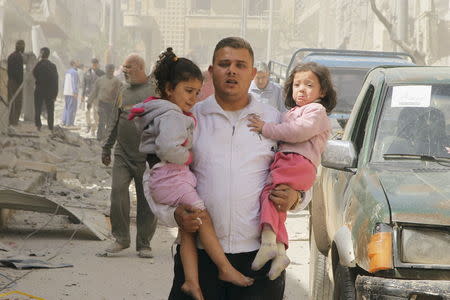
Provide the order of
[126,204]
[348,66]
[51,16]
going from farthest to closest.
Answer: [51,16]
[348,66]
[126,204]

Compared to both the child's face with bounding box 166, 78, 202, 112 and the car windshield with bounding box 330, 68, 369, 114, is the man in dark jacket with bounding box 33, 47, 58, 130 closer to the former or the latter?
the car windshield with bounding box 330, 68, 369, 114

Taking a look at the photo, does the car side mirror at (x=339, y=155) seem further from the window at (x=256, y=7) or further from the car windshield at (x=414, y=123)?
the window at (x=256, y=7)

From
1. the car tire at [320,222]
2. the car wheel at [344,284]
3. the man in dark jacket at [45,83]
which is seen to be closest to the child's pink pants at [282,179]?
the car wheel at [344,284]

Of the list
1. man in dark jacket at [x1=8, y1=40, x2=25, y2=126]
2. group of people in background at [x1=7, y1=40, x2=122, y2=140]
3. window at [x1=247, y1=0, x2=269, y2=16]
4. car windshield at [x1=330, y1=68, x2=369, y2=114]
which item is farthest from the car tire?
window at [x1=247, y1=0, x2=269, y2=16]

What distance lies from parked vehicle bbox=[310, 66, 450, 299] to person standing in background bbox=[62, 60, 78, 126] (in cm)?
2268

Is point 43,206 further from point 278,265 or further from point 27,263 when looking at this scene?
point 278,265

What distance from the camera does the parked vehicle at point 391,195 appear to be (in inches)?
178

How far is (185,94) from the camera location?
425 centimetres

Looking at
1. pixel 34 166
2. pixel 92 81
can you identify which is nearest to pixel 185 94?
pixel 34 166

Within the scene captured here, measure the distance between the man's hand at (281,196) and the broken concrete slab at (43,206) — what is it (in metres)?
6.53

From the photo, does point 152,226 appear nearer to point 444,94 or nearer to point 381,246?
point 444,94

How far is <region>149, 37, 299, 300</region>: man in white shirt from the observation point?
13.5 ft

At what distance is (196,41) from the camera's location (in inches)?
2904

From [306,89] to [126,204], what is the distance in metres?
5.15
